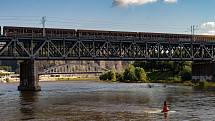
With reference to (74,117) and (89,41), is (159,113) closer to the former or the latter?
(74,117)

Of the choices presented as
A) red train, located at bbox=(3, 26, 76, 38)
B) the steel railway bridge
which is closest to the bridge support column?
the steel railway bridge

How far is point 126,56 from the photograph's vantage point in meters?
125

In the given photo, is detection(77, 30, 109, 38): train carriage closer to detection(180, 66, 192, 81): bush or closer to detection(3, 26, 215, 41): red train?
detection(3, 26, 215, 41): red train

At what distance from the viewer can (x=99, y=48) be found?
124500 millimetres

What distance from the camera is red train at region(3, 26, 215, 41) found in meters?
112

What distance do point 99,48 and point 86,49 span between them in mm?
7635

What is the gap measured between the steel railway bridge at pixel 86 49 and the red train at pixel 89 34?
1671mm

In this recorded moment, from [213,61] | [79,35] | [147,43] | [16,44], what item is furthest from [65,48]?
[213,61]

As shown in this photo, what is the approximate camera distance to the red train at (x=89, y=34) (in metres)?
112

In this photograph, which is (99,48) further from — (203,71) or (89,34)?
(203,71)

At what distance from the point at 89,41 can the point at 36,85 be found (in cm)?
1815

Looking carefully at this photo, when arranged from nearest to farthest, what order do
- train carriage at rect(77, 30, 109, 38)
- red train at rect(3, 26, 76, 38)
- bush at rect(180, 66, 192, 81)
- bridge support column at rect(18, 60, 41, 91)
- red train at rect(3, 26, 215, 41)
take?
red train at rect(3, 26, 76, 38)
red train at rect(3, 26, 215, 41)
bridge support column at rect(18, 60, 41, 91)
train carriage at rect(77, 30, 109, 38)
bush at rect(180, 66, 192, 81)

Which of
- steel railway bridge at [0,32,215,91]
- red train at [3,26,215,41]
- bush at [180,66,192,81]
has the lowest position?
bush at [180,66,192,81]

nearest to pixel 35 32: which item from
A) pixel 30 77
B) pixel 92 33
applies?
pixel 30 77
